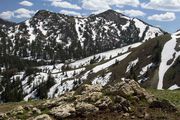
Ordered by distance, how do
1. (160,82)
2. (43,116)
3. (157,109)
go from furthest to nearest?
(160,82), (157,109), (43,116)

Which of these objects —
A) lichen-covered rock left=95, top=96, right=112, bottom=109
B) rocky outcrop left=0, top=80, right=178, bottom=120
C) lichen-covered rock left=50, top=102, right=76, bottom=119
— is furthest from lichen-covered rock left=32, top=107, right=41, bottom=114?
lichen-covered rock left=95, top=96, right=112, bottom=109

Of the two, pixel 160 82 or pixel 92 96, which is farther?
pixel 160 82

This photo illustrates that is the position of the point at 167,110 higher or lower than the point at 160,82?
higher

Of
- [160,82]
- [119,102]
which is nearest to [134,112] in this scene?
[119,102]

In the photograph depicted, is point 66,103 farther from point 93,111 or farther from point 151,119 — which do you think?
point 151,119

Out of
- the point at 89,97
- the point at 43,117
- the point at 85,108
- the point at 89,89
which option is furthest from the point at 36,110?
the point at 89,89

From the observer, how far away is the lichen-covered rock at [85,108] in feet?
79.8

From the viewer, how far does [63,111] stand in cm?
2414

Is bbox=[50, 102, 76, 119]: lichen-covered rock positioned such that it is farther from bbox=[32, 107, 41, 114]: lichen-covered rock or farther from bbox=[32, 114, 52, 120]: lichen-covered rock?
bbox=[32, 107, 41, 114]: lichen-covered rock

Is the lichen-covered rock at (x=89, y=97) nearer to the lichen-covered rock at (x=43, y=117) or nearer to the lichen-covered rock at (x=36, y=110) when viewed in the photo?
the lichen-covered rock at (x=36, y=110)

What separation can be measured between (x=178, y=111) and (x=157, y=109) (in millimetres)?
1346

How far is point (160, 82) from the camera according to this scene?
200 meters

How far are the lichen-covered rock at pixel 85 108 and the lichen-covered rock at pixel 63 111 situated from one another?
0.33m

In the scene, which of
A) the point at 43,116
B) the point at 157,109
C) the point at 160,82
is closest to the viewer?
the point at 43,116
